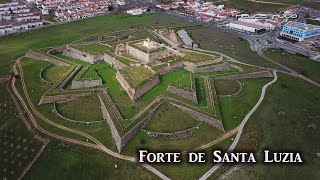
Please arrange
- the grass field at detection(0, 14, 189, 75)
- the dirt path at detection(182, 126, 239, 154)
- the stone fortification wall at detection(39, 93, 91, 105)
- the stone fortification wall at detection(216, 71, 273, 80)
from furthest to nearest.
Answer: the grass field at detection(0, 14, 189, 75) → the stone fortification wall at detection(216, 71, 273, 80) → the stone fortification wall at detection(39, 93, 91, 105) → the dirt path at detection(182, 126, 239, 154)

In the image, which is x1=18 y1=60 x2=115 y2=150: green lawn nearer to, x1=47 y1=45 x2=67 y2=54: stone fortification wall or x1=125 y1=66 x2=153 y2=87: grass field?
x1=125 y1=66 x2=153 y2=87: grass field

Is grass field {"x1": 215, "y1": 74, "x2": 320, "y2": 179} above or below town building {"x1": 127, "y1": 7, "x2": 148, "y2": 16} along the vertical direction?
below

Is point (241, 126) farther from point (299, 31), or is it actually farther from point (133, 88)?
point (299, 31)

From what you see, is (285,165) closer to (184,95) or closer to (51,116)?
(184,95)

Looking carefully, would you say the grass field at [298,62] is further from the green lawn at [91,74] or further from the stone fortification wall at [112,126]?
the stone fortification wall at [112,126]

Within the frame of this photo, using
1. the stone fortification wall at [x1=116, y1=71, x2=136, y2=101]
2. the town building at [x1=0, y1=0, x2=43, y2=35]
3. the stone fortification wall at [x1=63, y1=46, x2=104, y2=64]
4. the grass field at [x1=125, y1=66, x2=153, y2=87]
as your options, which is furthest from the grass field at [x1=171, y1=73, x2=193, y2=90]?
the town building at [x1=0, y1=0, x2=43, y2=35]

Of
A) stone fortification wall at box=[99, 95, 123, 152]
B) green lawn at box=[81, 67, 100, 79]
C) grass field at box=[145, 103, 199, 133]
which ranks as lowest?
grass field at box=[145, 103, 199, 133]

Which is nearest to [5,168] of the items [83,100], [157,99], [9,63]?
[83,100]
